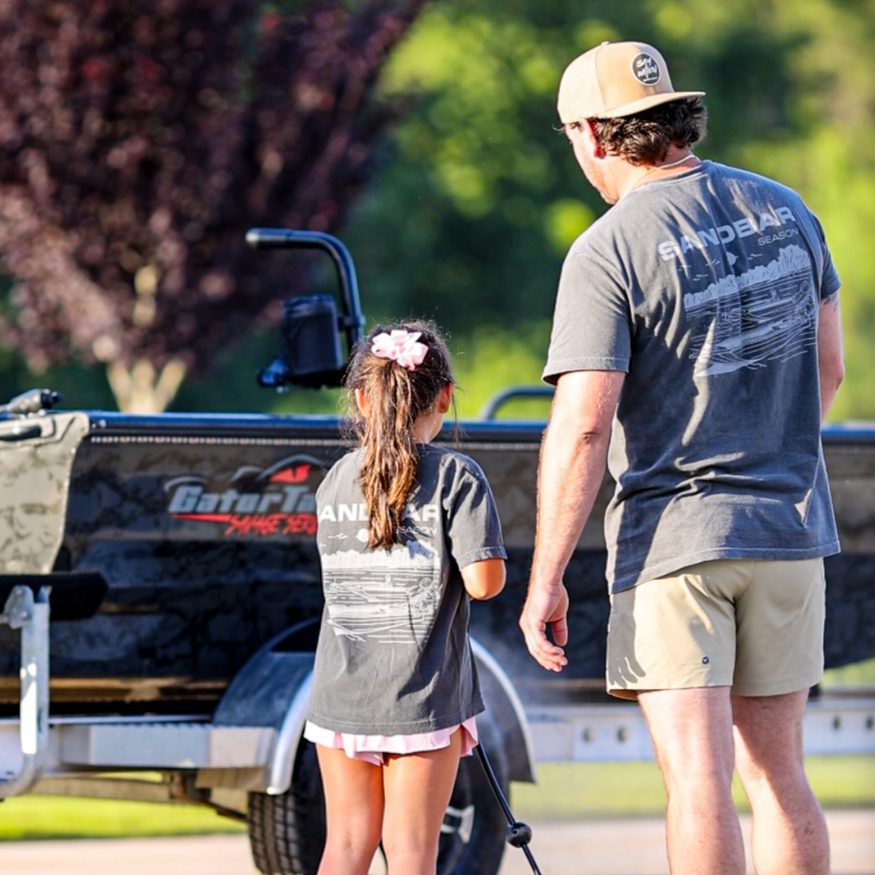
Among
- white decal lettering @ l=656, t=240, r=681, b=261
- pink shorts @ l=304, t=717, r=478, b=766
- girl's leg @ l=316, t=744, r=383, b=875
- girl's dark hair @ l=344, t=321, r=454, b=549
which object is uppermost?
white decal lettering @ l=656, t=240, r=681, b=261

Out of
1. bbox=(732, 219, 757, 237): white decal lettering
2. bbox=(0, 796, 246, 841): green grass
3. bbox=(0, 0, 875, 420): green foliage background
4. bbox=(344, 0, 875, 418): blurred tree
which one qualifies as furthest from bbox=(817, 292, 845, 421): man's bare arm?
bbox=(344, 0, 875, 418): blurred tree

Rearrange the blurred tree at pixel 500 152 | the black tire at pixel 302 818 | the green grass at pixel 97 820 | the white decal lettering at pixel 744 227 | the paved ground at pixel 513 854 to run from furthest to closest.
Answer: the blurred tree at pixel 500 152
the green grass at pixel 97 820
the paved ground at pixel 513 854
the black tire at pixel 302 818
the white decal lettering at pixel 744 227

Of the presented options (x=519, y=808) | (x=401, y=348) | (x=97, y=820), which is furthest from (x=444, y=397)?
(x=97, y=820)

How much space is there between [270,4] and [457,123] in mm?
4102

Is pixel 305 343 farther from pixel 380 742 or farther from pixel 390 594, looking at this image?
pixel 380 742

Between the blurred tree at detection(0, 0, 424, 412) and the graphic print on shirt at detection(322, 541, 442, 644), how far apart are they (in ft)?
21.5

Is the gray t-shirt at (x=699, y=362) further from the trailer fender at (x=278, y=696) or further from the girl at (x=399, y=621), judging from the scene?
the trailer fender at (x=278, y=696)

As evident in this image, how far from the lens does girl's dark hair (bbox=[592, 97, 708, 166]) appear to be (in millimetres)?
3330

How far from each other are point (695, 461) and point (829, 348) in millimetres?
520

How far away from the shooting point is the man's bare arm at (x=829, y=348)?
3.51m

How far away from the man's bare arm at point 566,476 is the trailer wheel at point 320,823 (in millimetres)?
1562

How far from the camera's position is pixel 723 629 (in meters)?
3.22

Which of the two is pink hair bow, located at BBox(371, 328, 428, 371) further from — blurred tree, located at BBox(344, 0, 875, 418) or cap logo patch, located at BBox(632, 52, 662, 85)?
blurred tree, located at BBox(344, 0, 875, 418)

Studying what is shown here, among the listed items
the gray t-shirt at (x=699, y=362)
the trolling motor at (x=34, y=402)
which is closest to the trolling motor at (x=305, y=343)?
the trolling motor at (x=34, y=402)
